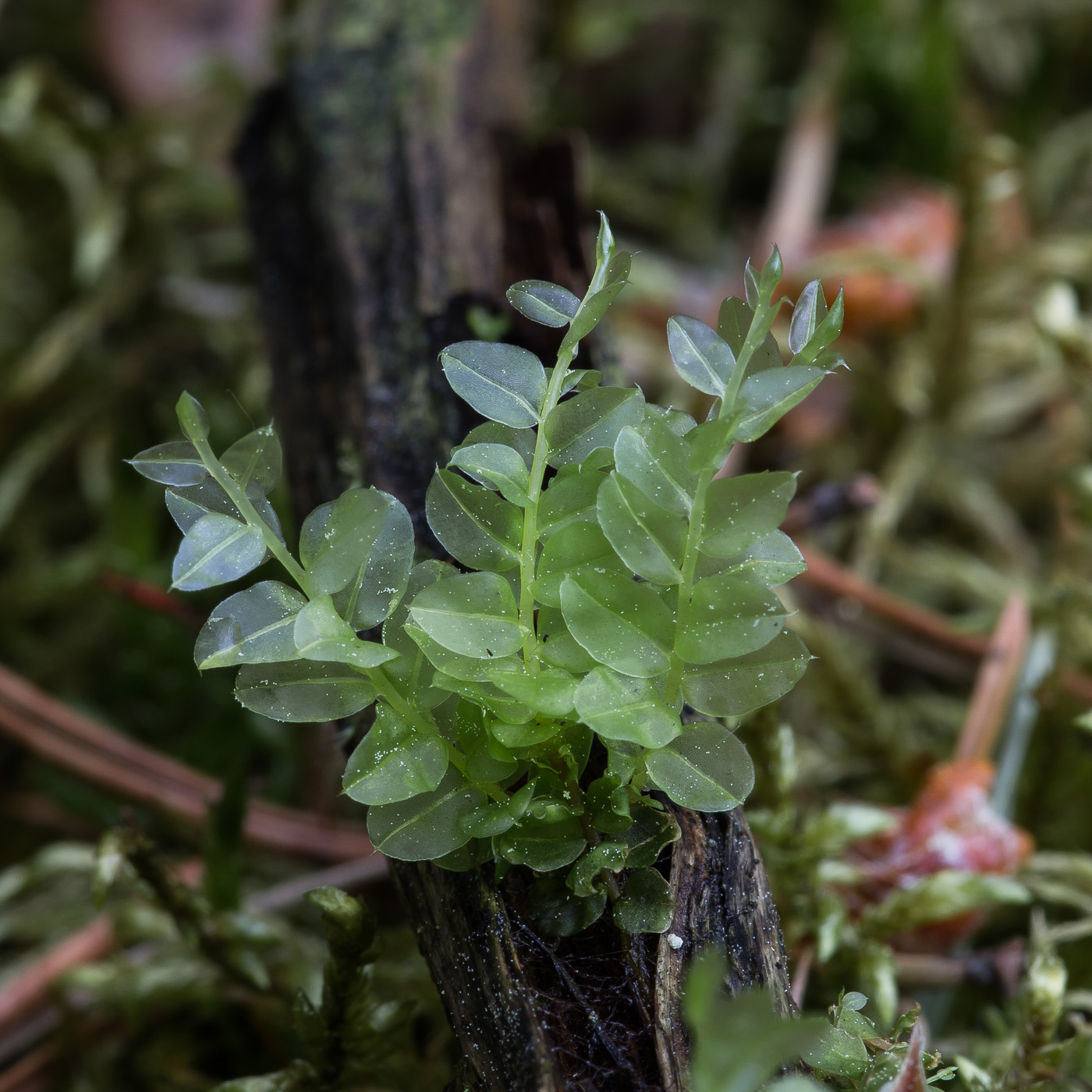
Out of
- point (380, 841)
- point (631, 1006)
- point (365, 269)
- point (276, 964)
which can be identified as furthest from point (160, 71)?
point (631, 1006)

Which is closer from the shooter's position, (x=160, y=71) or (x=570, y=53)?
(x=160, y=71)

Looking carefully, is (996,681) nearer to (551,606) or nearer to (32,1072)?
(551,606)

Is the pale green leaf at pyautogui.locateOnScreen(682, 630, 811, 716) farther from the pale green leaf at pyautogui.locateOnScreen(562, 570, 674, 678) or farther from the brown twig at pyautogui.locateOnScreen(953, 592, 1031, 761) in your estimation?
the brown twig at pyautogui.locateOnScreen(953, 592, 1031, 761)

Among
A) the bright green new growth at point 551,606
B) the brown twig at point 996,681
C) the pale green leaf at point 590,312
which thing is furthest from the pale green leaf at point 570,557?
the brown twig at point 996,681

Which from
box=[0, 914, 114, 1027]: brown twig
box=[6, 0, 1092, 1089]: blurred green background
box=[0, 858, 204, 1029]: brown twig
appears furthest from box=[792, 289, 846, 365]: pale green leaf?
box=[0, 914, 114, 1027]: brown twig

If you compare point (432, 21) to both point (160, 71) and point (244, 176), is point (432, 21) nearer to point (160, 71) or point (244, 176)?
point (244, 176)

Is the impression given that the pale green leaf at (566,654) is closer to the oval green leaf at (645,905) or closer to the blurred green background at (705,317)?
the oval green leaf at (645,905)
